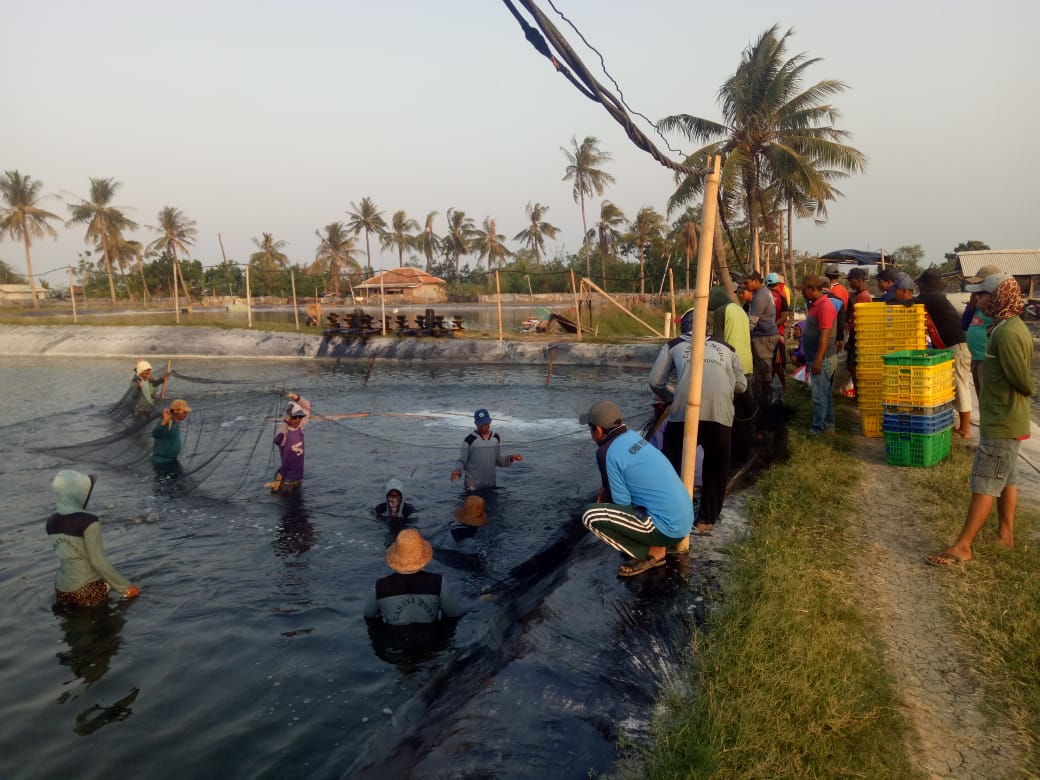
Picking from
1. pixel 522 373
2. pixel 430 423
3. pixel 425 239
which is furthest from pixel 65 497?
pixel 425 239

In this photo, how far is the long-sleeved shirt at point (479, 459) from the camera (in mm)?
9234

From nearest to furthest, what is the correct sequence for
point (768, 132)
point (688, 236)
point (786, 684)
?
point (786, 684)
point (768, 132)
point (688, 236)

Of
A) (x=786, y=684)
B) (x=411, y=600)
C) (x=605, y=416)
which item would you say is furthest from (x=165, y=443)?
(x=786, y=684)

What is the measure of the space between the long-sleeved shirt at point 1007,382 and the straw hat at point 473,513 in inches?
210

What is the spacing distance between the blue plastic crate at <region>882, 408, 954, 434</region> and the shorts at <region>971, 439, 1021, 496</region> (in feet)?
8.32

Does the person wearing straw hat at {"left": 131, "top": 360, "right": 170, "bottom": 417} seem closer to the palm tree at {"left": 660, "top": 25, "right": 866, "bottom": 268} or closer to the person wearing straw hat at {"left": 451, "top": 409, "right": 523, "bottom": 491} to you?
the person wearing straw hat at {"left": 451, "top": 409, "right": 523, "bottom": 491}

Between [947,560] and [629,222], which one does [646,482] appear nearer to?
[947,560]

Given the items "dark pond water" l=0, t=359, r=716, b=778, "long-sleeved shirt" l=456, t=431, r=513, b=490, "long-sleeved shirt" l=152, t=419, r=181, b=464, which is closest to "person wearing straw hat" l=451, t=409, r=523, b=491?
"long-sleeved shirt" l=456, t=431, r=513, b=490

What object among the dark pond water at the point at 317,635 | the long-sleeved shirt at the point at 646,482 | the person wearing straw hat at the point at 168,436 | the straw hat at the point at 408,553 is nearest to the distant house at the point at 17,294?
the person wearing straw hat at the point at 168,436

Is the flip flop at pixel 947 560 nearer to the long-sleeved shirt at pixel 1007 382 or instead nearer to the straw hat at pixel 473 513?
the long-sleeved shirt at pixel 1007 382

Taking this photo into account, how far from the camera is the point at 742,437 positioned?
8.44 meters

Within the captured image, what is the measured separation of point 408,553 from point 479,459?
384cm

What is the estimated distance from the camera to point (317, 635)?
6180 millimetres

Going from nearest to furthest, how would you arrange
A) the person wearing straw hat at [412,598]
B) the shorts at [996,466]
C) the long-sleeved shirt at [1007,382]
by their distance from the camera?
the long-sleeved shirt at [1007,382] < the shorts at [996,466] < the person wearing straw hat at [412,598]
